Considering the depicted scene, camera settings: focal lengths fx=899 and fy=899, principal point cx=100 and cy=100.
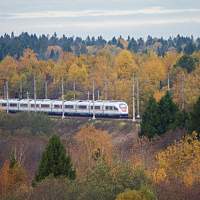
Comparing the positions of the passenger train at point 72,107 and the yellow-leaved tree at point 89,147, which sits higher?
the yellow-leaved tree at point 89,147

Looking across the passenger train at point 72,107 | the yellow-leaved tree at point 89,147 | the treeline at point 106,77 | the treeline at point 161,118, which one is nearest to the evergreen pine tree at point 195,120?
the treeline at point 161,118

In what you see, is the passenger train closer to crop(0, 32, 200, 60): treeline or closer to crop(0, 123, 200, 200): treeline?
crop(0, 123, 200, 200): treeline

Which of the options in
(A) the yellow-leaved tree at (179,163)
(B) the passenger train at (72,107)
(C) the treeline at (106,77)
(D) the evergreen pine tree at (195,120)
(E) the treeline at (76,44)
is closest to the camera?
(A) the yellow-leaved tree at (179,163)

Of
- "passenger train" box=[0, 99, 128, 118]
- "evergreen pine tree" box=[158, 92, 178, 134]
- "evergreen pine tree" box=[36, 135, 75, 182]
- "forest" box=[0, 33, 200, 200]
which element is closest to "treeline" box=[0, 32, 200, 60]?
"forest" box=[0, 33, 200, 200]

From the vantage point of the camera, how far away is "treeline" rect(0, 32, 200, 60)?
134250 mm

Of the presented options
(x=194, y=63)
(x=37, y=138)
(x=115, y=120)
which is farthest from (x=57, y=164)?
(x=194, y=63)

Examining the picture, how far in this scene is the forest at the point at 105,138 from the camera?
2559 centimetres

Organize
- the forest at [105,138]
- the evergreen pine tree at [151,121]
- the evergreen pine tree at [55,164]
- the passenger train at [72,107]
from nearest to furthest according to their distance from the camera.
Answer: the forest at [105,138]
the evergreen pine tree at [55,164]
the evergreen pine tree at [151,121]
the passenger train at [72,107]

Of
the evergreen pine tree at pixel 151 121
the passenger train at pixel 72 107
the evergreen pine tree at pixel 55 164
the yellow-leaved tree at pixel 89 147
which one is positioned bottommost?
the passenger train at pixel 72 107

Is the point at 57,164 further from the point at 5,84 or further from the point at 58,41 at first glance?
the point at 58,41

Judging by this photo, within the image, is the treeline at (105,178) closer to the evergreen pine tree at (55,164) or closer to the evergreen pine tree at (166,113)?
the evergreen pine tree at (55,164)

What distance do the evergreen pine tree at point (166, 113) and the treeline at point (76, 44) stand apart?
7852 cm

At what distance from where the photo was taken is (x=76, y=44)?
543ft

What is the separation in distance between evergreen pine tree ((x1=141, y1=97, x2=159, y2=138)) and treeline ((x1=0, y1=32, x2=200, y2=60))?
7855 centimetres
